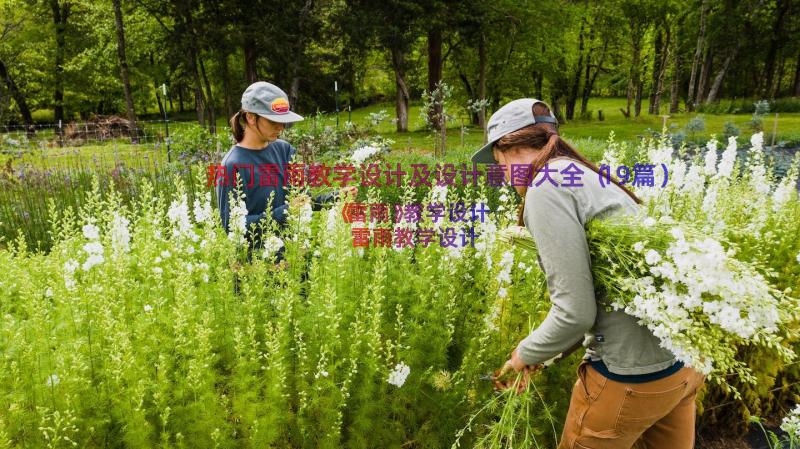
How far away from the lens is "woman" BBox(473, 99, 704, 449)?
175 cm

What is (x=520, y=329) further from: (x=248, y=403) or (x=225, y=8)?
(x=225, y=8)

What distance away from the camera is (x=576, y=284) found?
1.74 meters

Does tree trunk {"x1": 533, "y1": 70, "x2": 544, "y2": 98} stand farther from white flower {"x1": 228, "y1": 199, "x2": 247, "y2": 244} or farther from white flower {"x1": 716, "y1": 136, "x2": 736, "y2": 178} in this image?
white flower {"x1": 228, "y1": 199, "x2": 247, "y2": 244}

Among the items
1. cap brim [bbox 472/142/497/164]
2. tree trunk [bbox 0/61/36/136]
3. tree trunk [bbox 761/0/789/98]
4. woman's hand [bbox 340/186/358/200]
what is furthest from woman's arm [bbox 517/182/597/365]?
tree trunk [bbox 761/0/789/98]

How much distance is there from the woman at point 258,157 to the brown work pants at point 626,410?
210cm

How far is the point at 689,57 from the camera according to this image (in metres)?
34.2

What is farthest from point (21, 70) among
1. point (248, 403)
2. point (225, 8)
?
point (248, 403)

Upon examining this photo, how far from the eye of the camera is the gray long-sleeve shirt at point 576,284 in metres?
1.73

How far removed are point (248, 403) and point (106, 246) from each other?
1730mm

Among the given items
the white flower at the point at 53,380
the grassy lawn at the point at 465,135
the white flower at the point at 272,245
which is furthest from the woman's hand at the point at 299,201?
the grassy lawn at the point at 465,135

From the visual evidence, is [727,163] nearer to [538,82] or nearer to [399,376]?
[399,376]

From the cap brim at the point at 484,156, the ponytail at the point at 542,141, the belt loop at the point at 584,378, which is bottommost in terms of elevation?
the belt loop at the point at 584,378

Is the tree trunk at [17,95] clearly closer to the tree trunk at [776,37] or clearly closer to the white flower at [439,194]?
the white flower at [439,194]

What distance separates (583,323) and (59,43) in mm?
35781
